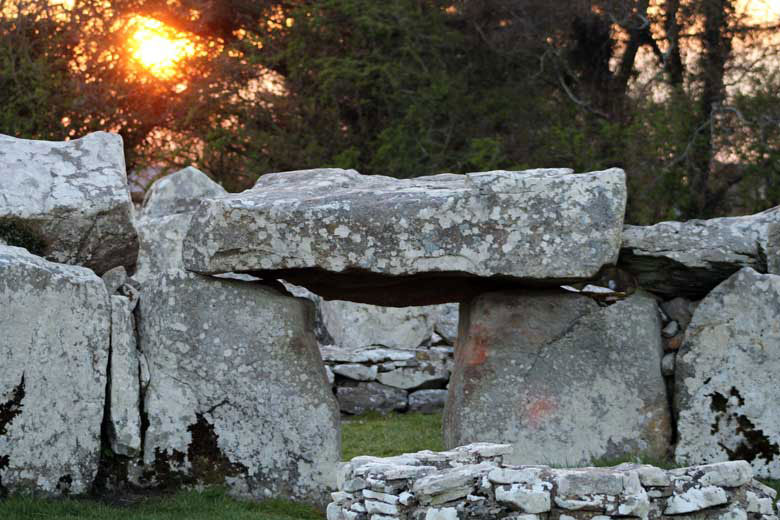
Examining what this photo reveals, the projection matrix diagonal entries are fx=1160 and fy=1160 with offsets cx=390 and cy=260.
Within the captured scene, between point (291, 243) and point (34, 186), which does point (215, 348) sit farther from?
point (34, 186)

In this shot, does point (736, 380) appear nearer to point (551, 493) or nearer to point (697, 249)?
point (697, 249)

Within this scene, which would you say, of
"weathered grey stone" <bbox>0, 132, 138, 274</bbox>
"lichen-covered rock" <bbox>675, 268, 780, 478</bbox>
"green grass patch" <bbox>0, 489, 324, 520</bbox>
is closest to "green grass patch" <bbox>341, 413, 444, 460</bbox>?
"green grass patch" <bbox>0, 489, 324, 520</bbox>

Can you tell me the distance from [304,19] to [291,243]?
13.9 meters

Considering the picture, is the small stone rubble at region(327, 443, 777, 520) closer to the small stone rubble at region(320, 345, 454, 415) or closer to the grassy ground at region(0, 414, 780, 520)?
the grassy ground at region(0, 414, 780, 520)

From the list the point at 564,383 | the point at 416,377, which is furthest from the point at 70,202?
the point at 416,377

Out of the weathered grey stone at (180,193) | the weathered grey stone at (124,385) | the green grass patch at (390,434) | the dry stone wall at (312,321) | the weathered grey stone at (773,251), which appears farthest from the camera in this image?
the weathered grey stone at (180,193)

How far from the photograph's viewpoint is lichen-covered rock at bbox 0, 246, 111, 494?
750cm

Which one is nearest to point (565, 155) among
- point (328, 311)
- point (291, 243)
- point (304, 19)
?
point (304, 19)

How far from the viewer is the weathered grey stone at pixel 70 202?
8.10 meters

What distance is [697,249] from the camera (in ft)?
28.8

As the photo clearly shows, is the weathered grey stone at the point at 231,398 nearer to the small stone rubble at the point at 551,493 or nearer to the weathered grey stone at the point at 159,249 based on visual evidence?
the small stone rubble at the point at 551,493

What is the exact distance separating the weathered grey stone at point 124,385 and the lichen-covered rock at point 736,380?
3.99 metres

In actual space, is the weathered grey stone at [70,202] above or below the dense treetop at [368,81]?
below

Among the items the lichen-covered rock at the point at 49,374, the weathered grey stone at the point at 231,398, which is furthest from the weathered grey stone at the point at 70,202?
the weathered grey stone at the point at 231,398
